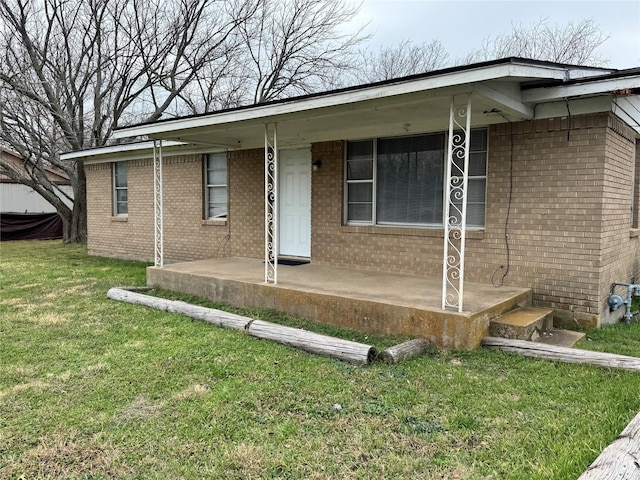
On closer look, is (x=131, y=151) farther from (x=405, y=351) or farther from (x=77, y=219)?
(x=405, y=351)

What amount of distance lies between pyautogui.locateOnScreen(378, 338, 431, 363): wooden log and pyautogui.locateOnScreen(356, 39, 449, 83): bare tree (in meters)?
20.0

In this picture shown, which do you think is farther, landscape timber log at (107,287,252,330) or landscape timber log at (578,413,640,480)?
landscape timber log at (107,287,252,330)

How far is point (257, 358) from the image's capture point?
15.9 ft

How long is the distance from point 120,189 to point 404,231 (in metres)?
9.06

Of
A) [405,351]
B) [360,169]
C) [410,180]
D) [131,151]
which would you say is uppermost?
[131,151]

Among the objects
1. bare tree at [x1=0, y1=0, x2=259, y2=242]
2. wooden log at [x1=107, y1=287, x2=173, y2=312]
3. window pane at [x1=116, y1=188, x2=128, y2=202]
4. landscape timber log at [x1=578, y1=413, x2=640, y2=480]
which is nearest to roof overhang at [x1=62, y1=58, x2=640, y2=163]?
wooden log at [x1=107, y1=287, x2=173, y2=312]

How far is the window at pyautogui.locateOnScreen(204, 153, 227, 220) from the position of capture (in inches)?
413

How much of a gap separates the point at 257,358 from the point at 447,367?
1.89 meters

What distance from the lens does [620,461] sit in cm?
258

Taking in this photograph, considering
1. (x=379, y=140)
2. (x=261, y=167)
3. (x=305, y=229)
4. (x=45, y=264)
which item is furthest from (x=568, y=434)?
(x=45, y=264)

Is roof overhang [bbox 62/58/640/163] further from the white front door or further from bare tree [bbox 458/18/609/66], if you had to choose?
bare tree [bbox 458/18/609/66]

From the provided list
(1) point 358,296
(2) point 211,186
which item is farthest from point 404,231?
(2) point 211,186

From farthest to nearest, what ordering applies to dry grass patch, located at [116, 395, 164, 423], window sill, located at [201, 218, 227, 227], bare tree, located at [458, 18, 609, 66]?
bare tree, located at [458, 18, 609, 66] → window sill, located at [201, 218, 227, 227] → dry grass patch, located at [116, 395, 164, 423]

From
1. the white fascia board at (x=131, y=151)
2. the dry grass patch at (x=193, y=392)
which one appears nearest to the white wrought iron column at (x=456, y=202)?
the dry grass patch at (x=193, y=392)
